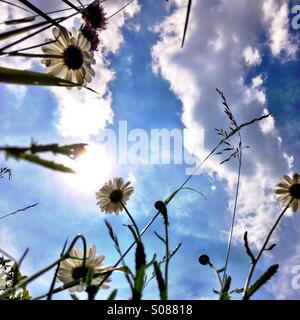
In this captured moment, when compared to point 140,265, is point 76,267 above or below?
above

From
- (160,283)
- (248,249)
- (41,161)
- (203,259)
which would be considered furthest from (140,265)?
(203,259)

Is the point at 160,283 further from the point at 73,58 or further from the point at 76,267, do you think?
the point at 73,58

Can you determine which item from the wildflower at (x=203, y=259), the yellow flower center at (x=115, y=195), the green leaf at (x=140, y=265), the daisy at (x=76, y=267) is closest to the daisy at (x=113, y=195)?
the yellow flower center at (x=115, y=195)

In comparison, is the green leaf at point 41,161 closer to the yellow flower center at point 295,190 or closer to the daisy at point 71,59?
the daisy at point 71,59

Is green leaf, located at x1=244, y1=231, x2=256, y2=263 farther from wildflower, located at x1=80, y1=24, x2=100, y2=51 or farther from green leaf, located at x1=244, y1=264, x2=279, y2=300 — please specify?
wildflower, located at x1=80, y1=24, x2=100, y2=51

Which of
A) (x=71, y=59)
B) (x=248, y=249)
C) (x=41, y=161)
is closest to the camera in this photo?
(x=41, y=161)
